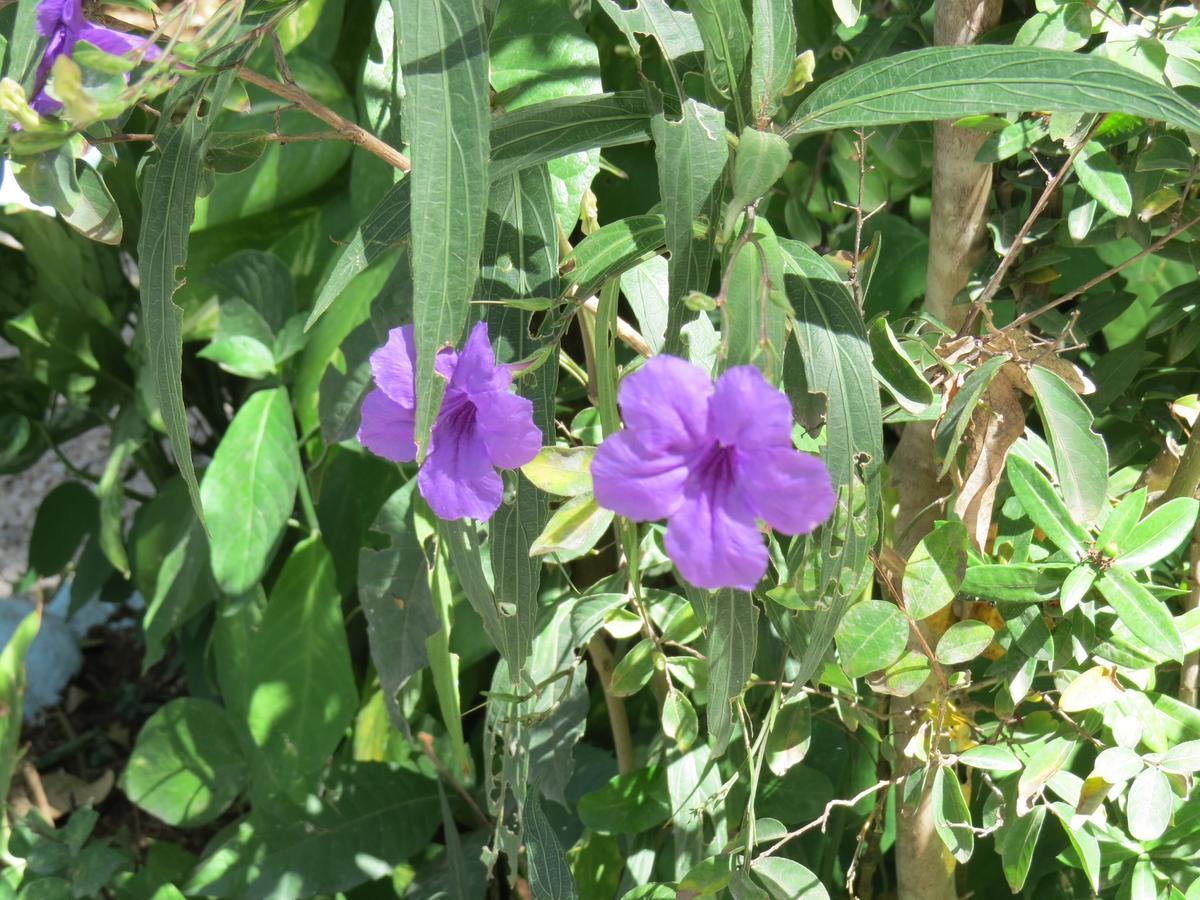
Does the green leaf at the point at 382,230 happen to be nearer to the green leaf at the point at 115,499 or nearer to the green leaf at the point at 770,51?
the green leaf at the point at 770,51

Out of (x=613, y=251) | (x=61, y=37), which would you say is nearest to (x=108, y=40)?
(x=61, y=37)

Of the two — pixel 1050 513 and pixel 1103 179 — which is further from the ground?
pixel 1103 179

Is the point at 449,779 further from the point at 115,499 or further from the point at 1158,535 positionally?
the point at 1158,535

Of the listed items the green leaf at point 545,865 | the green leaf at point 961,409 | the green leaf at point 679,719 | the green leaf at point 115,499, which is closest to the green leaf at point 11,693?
the green leaf at point 115,499

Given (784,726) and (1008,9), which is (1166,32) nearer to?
(1008,9)

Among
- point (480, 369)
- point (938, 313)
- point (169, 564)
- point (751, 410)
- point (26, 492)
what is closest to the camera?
point (751, 410)

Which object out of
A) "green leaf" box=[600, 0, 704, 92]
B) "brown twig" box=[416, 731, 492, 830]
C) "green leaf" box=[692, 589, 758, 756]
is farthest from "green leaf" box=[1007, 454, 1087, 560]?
"brown twig" box=[416, 731, 492, 830]
